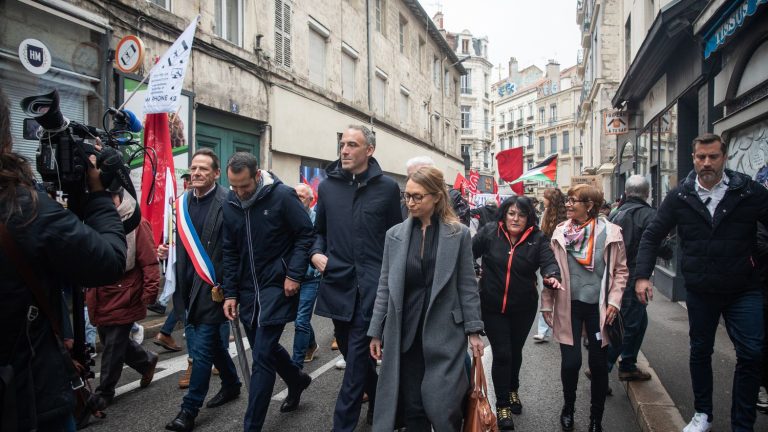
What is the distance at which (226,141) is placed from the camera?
11828 millimetres

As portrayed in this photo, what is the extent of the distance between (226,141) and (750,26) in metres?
9.50

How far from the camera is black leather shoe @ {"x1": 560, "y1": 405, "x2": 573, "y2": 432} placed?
404 centimetres

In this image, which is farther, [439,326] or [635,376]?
[635,376]

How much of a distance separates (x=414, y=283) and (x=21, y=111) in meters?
7.19

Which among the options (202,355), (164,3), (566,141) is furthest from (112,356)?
(566,141)

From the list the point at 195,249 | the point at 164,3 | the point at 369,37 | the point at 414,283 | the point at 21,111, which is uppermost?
the point at 369,37

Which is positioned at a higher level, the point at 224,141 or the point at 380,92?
the point at 380,92

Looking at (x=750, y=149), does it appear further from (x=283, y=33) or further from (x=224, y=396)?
(x=283, y=33)

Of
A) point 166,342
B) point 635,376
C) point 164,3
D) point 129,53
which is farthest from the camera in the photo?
point 164,3

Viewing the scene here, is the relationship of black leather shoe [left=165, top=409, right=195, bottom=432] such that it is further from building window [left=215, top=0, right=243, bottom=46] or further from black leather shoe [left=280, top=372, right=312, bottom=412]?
building window [left=215, top=0, right=243, bottom=46]

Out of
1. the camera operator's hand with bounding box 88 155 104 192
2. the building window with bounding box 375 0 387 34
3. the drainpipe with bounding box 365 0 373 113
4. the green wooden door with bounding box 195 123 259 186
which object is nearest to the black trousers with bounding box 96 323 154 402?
the camera operator's hand with bounding box 88 155 104 192

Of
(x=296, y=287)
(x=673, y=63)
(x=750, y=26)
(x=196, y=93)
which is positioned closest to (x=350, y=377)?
(x=296, y=287)

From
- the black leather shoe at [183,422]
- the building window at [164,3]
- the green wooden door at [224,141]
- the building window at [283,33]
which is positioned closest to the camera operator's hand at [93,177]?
the black leather shoe at [183,422]

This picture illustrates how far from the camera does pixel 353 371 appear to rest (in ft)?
11.7
